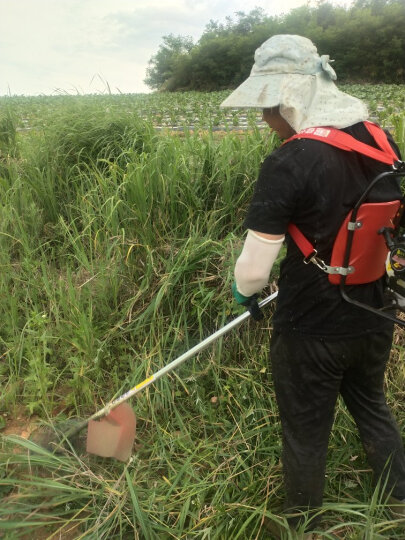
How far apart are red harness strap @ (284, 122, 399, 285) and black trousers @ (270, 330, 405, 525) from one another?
0.25m

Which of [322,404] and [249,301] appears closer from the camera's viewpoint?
[322,404]

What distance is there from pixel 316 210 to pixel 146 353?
57.1 inches

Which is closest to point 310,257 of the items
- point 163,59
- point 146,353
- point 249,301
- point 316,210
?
point 316,210

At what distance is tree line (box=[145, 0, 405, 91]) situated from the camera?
30484 mm

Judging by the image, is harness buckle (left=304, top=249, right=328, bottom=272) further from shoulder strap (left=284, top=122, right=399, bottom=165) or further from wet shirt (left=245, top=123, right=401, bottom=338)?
shoulder strap (left=284, top=122, right=399, bottom=165)

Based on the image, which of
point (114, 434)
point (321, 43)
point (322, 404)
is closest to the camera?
point (322, 404)

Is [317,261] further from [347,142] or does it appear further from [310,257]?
[347,142]

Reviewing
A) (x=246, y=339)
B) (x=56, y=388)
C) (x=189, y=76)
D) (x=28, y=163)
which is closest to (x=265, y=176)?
(x=246, y=339)

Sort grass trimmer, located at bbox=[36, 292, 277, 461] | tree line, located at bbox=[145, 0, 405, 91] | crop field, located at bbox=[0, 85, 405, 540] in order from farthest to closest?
tree line, located at bbox=[145, 0, 405, 91] < grass trimmer, located at bbox=[36, 292, 277, 461] < crop field, located at bbox=[0, 85, 405, 540]

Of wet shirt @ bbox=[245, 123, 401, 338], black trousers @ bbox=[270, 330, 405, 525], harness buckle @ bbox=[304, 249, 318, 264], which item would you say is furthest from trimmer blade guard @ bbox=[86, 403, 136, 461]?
harness buckle @ bbox=[304, 249, 318, 264]

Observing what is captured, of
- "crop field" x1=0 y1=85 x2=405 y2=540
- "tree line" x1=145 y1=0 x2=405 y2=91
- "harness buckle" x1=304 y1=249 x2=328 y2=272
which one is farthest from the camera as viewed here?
"tree line" x1=145 y1=0 x2=405 y2=91

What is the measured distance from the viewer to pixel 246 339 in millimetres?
2480

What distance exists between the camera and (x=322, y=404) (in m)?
1.61

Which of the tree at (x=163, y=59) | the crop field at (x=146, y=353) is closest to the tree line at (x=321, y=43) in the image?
the tree at (x=163, y=59)
